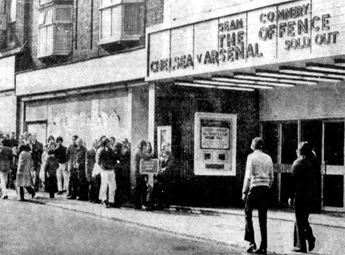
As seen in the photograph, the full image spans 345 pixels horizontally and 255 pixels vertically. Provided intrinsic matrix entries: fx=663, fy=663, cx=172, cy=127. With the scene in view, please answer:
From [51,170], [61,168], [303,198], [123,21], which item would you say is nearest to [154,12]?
[123,21]

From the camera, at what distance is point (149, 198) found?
17.1 metres

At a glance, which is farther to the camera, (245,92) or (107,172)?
(245,92)

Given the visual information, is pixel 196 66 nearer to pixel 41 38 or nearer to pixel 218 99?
pixel 218 99

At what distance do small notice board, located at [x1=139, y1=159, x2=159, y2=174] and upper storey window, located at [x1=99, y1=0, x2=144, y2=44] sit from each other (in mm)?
4771

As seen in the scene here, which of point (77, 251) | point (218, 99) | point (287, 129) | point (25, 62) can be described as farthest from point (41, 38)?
point (77, 251)

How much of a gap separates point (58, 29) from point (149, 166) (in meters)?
9.15

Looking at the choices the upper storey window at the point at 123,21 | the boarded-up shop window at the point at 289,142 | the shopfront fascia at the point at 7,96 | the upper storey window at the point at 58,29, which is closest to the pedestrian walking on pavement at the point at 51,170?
the upper storey window at the point at 123,21

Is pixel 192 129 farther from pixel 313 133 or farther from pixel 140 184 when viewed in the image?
pixel 313 133

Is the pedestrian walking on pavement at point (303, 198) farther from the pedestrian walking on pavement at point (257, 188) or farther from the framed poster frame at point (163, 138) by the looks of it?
the framed poster frame at point (163, 138)

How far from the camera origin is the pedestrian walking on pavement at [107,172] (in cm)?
1731

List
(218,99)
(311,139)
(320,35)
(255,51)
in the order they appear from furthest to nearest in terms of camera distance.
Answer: (218,99)
(311,139)
(255,51)
(320,35)

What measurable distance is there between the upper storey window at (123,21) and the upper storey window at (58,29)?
2998 millimetres

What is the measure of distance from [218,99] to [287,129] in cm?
208

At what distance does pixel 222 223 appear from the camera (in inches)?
577
